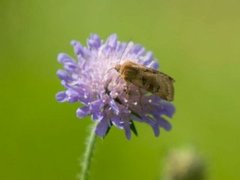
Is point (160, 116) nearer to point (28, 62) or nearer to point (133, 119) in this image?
point (133, 119)

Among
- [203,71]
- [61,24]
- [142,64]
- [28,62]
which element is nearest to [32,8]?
[61,24]

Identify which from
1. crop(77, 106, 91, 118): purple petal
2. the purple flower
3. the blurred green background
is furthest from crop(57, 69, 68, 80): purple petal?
the blurred green background

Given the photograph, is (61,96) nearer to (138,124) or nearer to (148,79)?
(148,79)

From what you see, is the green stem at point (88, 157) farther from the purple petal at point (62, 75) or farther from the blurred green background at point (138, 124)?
the blurred green background at point (138, 124)

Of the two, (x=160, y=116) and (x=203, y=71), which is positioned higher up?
(x=203, y=71)

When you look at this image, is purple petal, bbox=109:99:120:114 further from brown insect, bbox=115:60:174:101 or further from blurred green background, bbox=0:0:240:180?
blurred green background, bbox=0:0:240:180

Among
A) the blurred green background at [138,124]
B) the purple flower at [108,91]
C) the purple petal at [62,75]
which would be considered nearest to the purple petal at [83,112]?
the purple flower at [108,91]

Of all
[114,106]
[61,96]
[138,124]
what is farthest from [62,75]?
[138,124]
